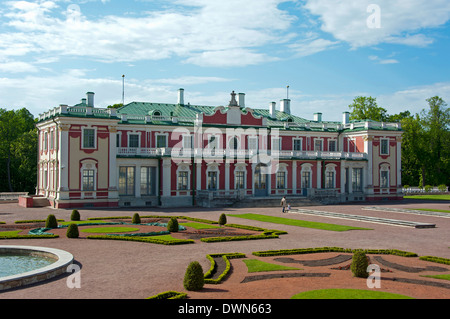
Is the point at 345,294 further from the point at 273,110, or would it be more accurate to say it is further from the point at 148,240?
the point at 273,110

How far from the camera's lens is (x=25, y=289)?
13.8 meters

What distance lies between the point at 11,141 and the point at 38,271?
5209 centimetres

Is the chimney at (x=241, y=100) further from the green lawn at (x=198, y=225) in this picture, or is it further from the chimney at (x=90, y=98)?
the green lawn at (x=198, y=225)

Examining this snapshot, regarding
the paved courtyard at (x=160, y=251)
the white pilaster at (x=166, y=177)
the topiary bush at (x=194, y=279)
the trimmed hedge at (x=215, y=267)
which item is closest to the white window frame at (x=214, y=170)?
the white pilaster at (x=166, y=177)

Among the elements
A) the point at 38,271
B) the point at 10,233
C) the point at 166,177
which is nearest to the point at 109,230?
the point at 10,233

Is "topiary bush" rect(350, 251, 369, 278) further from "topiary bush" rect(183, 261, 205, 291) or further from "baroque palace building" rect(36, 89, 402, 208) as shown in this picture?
"baroque palace building" rect(36, 89, 402, 208)

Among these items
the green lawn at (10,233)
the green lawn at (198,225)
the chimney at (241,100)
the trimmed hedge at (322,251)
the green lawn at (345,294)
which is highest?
the chimney at (241,100)

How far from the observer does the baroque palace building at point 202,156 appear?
43406 millimetres

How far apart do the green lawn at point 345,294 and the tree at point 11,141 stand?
54014 mm

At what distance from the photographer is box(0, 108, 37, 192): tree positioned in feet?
199

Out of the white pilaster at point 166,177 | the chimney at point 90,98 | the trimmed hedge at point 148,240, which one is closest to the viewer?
the trimmed hedge at point 148,240

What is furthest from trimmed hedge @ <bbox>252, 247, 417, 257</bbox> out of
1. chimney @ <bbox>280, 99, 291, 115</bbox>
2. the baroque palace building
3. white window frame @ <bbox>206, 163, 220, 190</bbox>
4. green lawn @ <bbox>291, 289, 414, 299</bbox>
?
chimney @ <bbox>280, 99, 291, 115</bbox>
